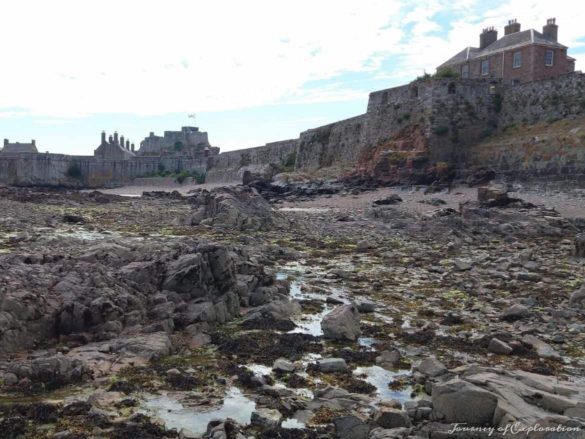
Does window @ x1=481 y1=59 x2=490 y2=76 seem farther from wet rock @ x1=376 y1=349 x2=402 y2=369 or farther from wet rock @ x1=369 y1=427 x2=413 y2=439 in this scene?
wet rock @ x1=369 y1=427 x2=413 y2=439

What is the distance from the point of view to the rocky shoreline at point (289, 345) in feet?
19.1

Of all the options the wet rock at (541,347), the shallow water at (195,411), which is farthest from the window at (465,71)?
the shallow water at (195,411)

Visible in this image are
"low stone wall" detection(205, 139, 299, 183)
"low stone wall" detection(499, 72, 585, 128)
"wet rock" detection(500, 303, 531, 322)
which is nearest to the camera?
"wet rock" detection(500, 303, 531, 322)

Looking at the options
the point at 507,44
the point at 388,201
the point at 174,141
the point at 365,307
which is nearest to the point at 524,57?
the point at 507,44

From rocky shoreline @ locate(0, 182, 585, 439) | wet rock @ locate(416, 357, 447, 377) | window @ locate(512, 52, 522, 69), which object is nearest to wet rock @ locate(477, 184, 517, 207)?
rocky shoreline @ locate(0, 182, 585, 439)

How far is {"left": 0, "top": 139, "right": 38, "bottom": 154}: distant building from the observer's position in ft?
331

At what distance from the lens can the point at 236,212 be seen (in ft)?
87.8

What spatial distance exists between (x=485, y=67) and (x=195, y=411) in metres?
57.4

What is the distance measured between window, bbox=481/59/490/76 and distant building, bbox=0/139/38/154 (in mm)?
79391

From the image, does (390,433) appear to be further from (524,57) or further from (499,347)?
(524,57)

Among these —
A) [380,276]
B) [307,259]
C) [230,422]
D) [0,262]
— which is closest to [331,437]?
[230,422]

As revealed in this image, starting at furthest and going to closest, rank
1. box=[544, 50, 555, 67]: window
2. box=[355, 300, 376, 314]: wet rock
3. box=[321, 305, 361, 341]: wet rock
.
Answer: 1. box=[544, 50, 555, 67]: window
2. box=[355, 300, 376, 314]: wet rock
3. box=[321, 305, 361, 341]: wet rock

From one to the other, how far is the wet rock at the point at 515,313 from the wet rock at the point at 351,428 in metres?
5.64

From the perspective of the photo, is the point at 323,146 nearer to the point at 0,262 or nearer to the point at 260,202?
the point at 260,202
